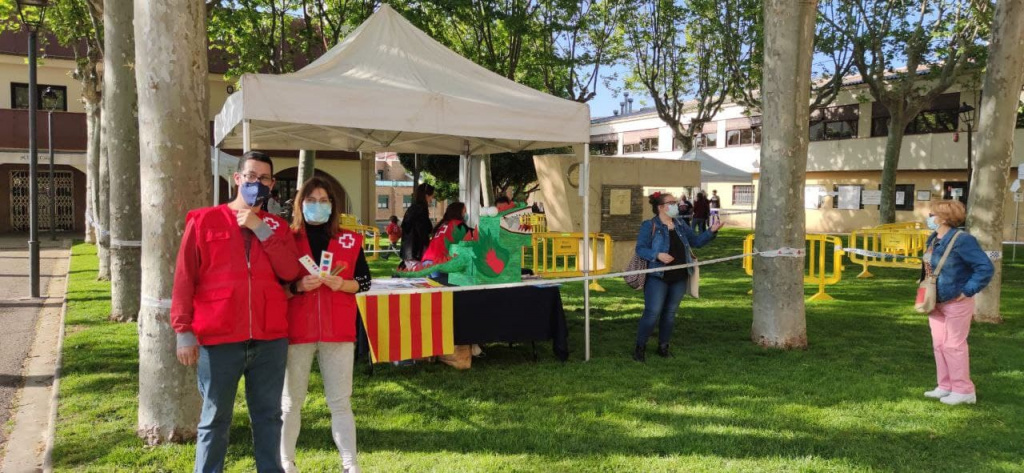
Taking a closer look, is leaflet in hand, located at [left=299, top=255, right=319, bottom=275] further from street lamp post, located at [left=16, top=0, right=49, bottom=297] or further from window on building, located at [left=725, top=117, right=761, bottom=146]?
window on building, located at [left=725, top=117, right=761, bottom=146]

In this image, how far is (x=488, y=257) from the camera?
20.8ft

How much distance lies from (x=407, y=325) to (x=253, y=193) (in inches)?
116

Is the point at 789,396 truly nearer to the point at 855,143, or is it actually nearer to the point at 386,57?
the point at 386,57

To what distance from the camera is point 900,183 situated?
30.9 m

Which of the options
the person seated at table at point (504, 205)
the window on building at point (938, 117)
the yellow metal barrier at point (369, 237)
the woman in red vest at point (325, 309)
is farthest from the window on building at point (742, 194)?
the woman in red vest at point (325, 309)

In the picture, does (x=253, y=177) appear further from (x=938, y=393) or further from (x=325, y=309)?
(x=938, y=393)

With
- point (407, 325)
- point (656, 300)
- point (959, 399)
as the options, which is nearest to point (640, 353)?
point (656, 300)

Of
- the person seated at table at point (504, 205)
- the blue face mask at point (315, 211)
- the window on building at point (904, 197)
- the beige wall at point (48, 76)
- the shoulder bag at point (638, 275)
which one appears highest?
the beige wall at point (48, 76)

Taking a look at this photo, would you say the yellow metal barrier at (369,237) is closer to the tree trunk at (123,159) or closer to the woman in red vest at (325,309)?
the tree trunk at (123,159)

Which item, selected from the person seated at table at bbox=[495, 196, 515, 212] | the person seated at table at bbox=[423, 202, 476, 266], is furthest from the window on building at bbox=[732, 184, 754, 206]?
the person seated at table at bbox=[423, 202, 476, 266]

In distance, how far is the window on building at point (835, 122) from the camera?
32750mm

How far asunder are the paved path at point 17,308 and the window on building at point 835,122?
98.3ft

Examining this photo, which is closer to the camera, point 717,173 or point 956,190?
point 717,173

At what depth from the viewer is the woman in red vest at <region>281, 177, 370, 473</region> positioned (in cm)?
359
